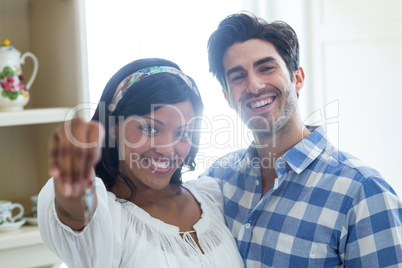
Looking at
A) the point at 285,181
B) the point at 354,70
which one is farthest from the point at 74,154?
the point at 354,70

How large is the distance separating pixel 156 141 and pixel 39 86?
685 mm

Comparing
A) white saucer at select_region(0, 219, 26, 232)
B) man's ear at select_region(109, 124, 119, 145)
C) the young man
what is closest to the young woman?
man's ear at select_region(109, 124, 119, 145)

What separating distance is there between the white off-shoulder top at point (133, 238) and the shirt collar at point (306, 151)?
0.22 metres

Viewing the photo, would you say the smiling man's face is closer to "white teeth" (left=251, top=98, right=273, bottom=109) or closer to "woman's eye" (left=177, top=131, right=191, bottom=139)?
"white teeth" (left=251, top=98, right=273, bottom=109)

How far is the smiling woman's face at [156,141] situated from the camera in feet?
3.32

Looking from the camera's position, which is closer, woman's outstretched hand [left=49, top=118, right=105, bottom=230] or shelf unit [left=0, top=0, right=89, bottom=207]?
woman's outstretched hand [left=49, top=118, right=105, bottom=230]

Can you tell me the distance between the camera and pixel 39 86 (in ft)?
5.07

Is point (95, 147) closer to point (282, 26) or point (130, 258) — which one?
point (130, 258)

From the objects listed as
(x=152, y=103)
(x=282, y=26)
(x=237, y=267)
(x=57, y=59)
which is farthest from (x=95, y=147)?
(x=57, y=59)

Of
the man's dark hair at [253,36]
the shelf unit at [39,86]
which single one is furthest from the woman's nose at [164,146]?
the shelf unit at [39,86]

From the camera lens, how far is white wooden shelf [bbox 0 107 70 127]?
131 cm

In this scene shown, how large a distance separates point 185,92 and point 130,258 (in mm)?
354

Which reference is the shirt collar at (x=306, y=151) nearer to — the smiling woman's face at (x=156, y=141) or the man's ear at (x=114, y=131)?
the smiling woman's face at (x=156, y=141)

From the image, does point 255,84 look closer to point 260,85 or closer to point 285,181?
point 260,85
